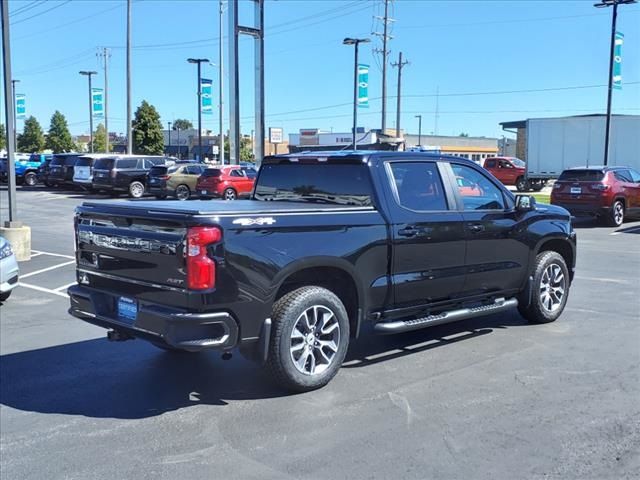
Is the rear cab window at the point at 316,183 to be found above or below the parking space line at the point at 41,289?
above

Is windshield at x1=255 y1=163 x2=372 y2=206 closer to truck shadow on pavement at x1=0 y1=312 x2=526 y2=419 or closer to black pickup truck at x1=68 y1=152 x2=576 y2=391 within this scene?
black pickup truck at x1=68 y1=152 x2=576 y2=391

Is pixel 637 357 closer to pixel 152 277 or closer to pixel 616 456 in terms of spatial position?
pixel 616 456

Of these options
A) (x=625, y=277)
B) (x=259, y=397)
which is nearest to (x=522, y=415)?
(x=259, y=397)

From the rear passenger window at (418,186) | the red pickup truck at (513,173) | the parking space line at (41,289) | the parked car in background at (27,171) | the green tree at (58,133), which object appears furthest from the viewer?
the green tree at (58,133)

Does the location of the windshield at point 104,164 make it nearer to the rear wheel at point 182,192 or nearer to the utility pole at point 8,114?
the rear wheel at point 182,192

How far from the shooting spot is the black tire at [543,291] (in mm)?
7040

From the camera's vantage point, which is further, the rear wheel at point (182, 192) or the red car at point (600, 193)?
the rear wheel at point (182, 192)

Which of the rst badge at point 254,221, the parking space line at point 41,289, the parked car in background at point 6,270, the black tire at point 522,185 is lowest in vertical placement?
the parking space line at point 41,289

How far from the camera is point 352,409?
187 inches

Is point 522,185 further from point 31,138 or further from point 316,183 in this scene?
point 31,138

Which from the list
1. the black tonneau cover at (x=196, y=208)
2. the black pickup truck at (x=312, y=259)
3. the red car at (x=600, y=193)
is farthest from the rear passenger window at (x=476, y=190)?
the red car at (x=600, y=193)

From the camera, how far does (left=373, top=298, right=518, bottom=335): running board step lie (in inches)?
215

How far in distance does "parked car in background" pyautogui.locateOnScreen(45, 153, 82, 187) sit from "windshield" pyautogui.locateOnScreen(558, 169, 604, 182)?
24.5 m

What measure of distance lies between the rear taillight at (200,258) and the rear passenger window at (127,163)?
1096 inches
